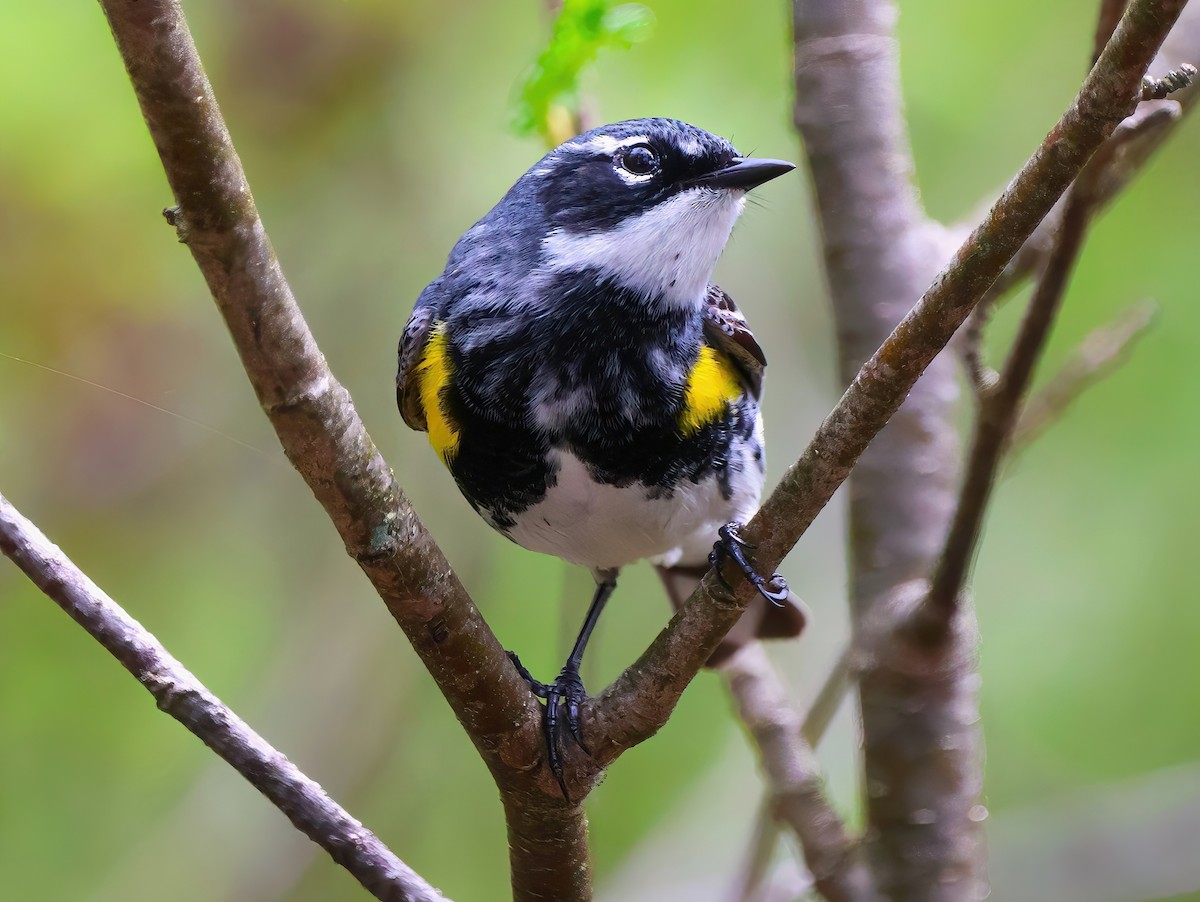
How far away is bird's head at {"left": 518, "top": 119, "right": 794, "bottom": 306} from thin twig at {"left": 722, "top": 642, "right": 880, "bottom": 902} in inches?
43.8

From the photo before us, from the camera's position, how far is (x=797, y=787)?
286 centimetres

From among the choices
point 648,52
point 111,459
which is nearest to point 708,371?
point 648,52

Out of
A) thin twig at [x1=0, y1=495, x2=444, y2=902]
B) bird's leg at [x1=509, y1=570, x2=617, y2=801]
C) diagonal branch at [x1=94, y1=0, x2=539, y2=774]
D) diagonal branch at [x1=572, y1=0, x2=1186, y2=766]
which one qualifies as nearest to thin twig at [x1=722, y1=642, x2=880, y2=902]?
bird's leg at [x1=509, y1=570, x2=617, y2=801]

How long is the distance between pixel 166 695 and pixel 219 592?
7.36ft

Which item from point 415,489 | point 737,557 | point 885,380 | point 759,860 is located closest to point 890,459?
point 759,860

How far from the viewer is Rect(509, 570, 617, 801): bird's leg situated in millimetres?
2088

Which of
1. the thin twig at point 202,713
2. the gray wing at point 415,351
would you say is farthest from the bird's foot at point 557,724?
the gray wing at point 415,351

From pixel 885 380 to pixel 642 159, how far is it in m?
1.20

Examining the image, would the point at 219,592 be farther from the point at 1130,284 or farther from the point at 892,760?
the point at 1130,284

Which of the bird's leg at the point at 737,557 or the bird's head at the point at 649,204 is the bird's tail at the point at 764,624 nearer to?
the bird's head at the point at 649,204

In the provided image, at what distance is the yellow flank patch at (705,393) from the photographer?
8.22ft

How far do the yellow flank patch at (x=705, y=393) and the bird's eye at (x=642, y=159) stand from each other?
0.42 meters

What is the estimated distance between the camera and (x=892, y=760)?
2.80m

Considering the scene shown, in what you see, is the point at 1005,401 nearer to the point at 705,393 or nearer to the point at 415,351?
the point at 705,393
